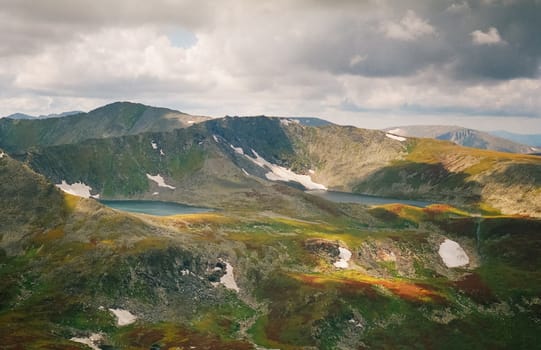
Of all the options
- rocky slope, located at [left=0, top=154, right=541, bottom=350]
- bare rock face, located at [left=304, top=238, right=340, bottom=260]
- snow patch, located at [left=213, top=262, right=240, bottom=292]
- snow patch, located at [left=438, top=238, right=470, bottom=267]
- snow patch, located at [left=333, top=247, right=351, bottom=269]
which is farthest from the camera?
snow patch, located at [left=438, top=238, right=470, bottom=267]

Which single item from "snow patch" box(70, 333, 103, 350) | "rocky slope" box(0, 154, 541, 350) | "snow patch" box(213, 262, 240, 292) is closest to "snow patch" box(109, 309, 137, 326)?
"rocky slope" box(0, 154, 541, 350)

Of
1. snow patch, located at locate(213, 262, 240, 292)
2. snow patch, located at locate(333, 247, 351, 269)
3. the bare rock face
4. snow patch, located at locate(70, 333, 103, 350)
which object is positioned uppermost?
the bare rock face

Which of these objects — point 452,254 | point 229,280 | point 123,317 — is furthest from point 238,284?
point 452,254

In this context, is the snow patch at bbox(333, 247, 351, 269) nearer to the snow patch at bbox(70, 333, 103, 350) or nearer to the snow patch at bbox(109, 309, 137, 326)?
the snow patch at bbox(109, 309, 137, 326)

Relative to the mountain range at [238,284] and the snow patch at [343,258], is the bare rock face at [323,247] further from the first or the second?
the snow patch at [343,258]

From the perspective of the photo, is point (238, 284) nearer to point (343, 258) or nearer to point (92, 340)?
point (343, 258)

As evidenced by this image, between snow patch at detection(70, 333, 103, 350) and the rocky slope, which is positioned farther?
the rocky slope

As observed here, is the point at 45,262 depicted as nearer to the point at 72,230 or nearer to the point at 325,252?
the point at 72,230
